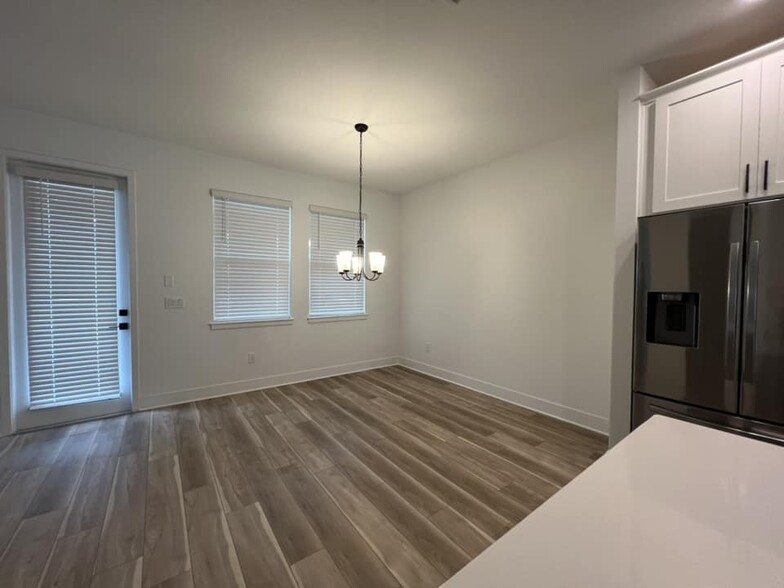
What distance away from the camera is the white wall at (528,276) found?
2938 mm

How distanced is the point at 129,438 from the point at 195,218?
88.7 inches

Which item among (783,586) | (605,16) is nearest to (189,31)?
(605,16)

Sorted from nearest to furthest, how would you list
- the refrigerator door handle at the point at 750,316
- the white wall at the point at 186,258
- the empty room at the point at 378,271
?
the empty room at the point at 378,271
the refrigerator door handle at the point at 750,316
the white wall at the point at 186,258

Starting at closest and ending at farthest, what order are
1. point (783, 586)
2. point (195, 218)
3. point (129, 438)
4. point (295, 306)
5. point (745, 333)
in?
1. point (783, 586)
2. point (745, 333)
3. point (129, 438)
4. point (195, 218)
5. point (295, 306)

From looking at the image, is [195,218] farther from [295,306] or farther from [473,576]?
[473,576]

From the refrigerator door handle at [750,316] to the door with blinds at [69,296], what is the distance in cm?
477

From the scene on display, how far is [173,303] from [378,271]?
2.31 meters

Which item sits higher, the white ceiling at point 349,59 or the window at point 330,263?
the white ceiling at point 349,59

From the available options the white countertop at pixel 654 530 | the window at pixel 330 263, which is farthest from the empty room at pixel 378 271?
the window at pixel 330 263

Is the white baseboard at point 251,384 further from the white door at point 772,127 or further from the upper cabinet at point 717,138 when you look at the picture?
the white door at point 772,127

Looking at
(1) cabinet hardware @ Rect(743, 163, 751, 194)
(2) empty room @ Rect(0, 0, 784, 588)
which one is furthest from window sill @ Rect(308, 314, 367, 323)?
(1) cabinet hardware @ Rect(743, 163, 751, 194)

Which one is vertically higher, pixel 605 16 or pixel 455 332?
pixel 605 16

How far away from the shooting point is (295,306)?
4.32 m

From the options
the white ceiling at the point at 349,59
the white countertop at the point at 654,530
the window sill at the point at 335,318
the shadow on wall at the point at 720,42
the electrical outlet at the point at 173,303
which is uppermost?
the white ceiling at the point at 349,59
